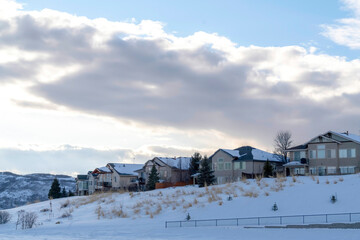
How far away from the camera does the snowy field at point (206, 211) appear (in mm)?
34594

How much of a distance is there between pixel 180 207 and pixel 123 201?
12386 mm

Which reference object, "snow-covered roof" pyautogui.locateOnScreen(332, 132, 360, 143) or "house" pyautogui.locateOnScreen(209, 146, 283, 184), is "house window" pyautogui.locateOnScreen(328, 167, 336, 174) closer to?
"snow-covered roof" pyautogui.locateOnScreen(332, 132, 360, 143)

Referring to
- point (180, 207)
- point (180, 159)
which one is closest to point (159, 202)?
point (180, 207)

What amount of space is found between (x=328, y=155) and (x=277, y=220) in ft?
124

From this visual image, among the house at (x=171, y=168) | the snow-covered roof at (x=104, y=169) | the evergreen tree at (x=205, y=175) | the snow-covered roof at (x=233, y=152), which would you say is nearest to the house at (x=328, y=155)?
the snow-covered roof at (x=233, y=152)

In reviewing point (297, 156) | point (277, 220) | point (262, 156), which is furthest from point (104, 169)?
point (277, 220)

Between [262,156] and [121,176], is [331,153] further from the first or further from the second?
[121,176]

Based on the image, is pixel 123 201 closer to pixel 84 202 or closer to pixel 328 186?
pixel 84 202

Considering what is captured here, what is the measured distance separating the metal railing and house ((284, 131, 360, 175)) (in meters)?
34.4

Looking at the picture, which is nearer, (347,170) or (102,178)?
(347,170)

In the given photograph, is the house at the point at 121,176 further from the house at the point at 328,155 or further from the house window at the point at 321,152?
the house window at the point at 321,152

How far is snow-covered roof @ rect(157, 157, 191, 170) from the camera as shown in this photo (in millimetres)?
104188

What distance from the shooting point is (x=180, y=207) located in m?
48.2

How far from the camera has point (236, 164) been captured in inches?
3319
